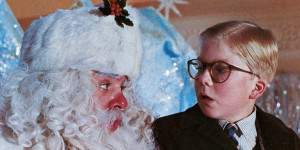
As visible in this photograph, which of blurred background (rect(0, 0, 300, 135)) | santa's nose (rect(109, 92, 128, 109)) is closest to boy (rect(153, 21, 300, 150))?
santa's nose (rect(109, 92, 128, 109))

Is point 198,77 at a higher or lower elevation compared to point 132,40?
lower

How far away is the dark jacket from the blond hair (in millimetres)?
227

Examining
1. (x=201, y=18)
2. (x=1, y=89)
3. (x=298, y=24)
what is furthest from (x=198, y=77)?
(x=298, y=24)

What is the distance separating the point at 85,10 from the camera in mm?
1275

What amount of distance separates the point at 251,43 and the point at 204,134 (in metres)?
0.40

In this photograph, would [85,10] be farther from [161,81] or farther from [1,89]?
[161,81]

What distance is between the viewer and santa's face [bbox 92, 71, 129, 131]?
1.22m

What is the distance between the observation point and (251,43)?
1.20m

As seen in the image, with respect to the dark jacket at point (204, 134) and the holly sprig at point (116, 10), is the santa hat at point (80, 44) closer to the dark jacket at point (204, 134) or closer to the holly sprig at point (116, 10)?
the holly sprig at point (116, 10)

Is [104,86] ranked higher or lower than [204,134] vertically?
higher

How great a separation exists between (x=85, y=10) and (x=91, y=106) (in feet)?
1.30

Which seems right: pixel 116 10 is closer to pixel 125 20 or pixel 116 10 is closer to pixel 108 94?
pixel 125 20

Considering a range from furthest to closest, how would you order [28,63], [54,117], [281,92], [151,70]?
[281,92] → [151,70] → [28,63] → [54,117]

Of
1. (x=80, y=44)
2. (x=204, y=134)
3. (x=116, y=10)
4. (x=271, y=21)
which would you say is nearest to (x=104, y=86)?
(x=80, y=44)
